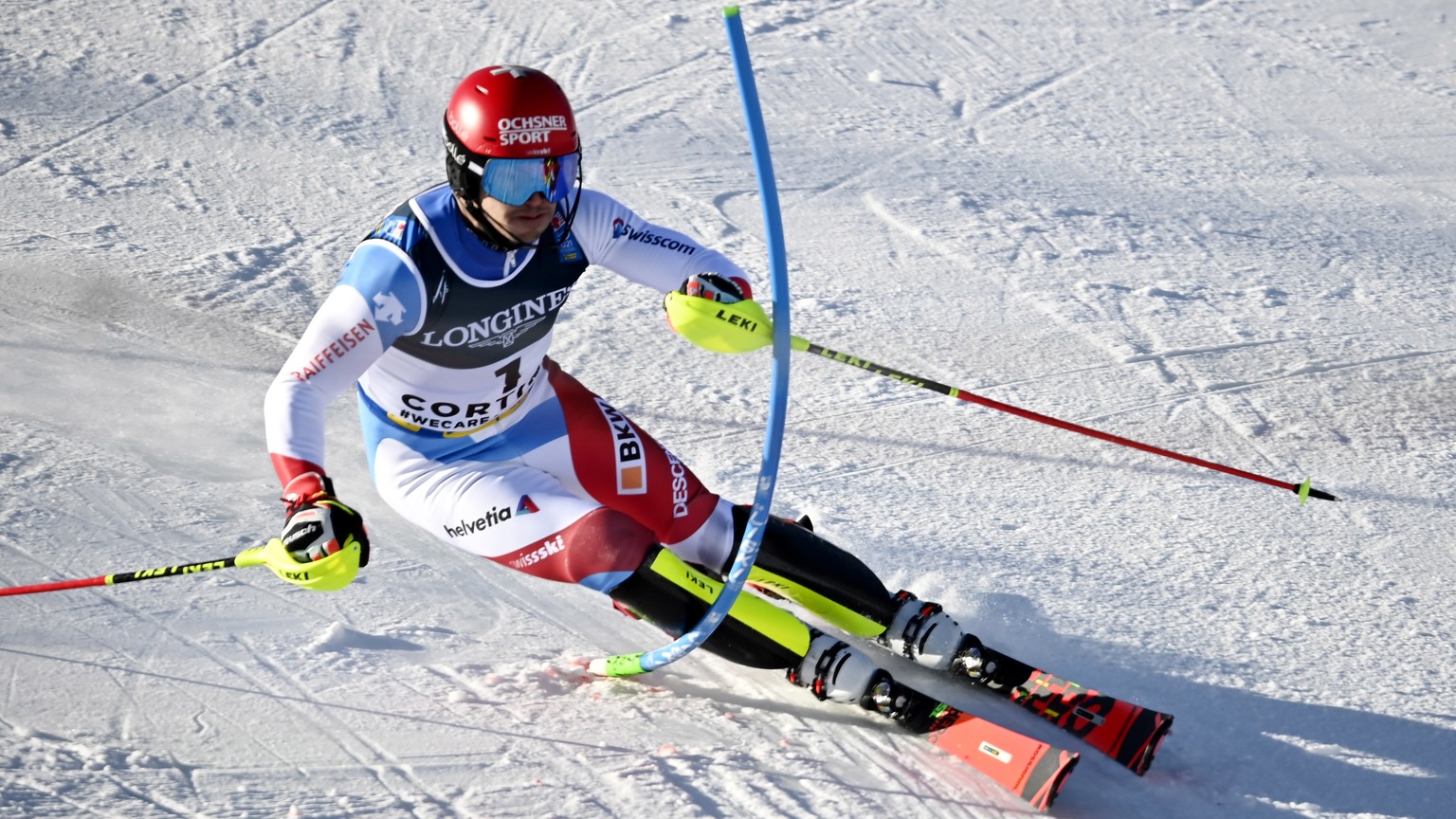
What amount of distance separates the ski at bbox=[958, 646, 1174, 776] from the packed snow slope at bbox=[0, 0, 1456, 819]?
6cm

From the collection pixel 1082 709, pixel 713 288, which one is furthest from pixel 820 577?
pixel 713 288

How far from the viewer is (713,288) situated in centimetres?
359

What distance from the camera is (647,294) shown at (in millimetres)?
6168

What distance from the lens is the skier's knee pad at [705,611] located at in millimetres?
3396

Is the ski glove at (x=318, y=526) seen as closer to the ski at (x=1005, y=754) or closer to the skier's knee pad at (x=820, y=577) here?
the skier's knee pad at (x=820, y=577)

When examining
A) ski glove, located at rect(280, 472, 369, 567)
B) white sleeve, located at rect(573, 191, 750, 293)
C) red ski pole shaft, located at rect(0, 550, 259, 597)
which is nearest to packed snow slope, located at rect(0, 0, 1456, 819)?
red ski pole shaft, located at rect(0, 550, 259, 597)

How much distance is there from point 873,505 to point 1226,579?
3.76 ft

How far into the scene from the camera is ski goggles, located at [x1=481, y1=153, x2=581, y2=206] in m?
3.25

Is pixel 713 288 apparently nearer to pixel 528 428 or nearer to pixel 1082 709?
pixel 528 428

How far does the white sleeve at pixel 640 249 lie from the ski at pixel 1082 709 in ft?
4.21

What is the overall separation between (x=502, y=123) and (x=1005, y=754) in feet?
6.30

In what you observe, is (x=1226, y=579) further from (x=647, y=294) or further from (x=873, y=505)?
(x=647, y=294)

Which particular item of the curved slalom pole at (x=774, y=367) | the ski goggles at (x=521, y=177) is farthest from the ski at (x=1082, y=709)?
the ski goggles at (x=521, y=177)

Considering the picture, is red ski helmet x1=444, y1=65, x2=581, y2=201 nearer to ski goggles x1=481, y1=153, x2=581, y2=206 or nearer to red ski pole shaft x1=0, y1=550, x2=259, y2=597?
ski goggles x1=481, y1=153, x2=581, y2=206
